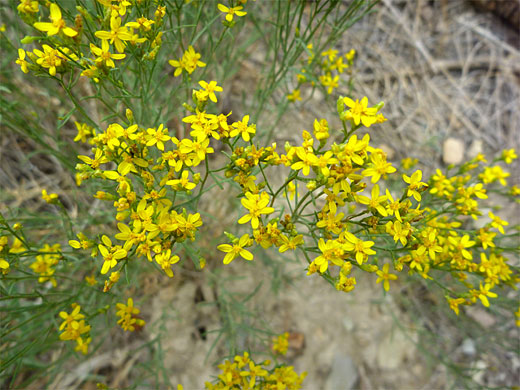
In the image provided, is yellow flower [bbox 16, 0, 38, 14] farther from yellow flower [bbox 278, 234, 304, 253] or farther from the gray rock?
the gray rock

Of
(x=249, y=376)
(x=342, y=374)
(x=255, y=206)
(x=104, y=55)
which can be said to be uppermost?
(x=104, y=55)

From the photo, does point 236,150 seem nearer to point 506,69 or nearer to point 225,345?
point 225,345

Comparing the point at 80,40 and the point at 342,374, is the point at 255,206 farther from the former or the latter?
the point at 342,374

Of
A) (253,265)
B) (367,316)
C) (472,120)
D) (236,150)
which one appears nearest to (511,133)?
(472,120)

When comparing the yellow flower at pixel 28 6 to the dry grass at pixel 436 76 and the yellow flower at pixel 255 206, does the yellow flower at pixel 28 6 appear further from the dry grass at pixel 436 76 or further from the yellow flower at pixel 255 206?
the dry grass at pixel 436 76

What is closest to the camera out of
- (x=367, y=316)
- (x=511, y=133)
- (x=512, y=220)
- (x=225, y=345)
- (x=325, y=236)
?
(x=325, y=236)

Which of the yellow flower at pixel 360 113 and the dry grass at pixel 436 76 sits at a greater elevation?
the dry grass at pixel 436 76

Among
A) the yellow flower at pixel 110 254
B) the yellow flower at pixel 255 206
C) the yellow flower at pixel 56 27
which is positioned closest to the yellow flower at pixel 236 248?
the yellow flower at pixel 255 206

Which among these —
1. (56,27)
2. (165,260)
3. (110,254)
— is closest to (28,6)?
(56,27)

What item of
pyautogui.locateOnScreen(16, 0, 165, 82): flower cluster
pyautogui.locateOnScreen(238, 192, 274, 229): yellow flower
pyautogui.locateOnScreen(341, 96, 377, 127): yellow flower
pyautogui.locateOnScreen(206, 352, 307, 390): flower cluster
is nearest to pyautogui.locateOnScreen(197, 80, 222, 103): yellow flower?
pyautogui.locateOnScreen(16, 0, 165, 82): flower cluster

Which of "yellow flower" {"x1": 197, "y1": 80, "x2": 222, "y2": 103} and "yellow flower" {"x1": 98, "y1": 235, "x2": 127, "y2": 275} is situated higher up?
"yellow flower" {"x1": 197, "y1": 80, "x2": 222, "y2": 103}

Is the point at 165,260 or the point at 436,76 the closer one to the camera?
the point at 165,260
